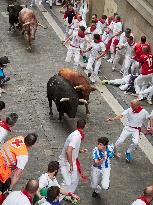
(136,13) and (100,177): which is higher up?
(136,13)

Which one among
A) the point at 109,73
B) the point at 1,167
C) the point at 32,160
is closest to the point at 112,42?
the point at 109,73

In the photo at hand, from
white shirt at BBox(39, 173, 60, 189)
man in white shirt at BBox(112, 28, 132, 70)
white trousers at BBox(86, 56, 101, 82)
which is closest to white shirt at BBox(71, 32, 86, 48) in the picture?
white trousers at BBox(86, 56, 101, 82)

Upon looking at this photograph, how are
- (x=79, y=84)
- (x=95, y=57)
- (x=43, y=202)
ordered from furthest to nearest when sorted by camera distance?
1. (x=95, y=57)
2. (x=79, y=84)
3. (x=43, y=202)

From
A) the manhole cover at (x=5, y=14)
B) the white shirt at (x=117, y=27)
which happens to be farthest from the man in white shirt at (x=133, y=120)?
the manhole cover at (x=5, y=14)

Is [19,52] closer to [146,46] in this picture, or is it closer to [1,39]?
[1,39]

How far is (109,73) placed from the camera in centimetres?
1753

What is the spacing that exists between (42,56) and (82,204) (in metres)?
8.83

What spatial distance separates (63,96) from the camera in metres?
13.3

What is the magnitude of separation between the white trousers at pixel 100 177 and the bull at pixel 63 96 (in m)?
3.15

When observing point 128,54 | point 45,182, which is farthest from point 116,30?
point 45,182

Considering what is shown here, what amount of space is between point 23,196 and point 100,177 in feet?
9.69

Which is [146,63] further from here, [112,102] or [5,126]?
[5,126]

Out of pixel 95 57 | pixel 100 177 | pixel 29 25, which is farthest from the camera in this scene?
pixel 29 25

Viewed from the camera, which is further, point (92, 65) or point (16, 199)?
point (92, 65)
